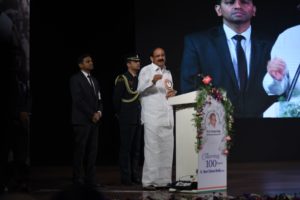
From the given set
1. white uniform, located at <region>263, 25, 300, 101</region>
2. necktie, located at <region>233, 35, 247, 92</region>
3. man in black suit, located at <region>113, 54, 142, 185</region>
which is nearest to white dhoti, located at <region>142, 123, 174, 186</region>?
man in black suit, located at <region>113, 54, 142, 185</region>

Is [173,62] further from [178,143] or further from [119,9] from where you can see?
[178,143]

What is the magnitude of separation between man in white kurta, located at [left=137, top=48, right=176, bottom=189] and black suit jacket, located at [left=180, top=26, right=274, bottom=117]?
3282mm

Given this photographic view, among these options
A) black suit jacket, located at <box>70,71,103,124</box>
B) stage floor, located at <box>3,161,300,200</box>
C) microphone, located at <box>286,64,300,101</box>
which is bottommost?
stage floor, located at <box>3,161,300,200</box>

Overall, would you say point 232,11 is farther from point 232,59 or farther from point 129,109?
point 129,109

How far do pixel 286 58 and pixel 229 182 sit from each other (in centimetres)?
353

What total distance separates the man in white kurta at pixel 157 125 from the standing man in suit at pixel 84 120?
63cm

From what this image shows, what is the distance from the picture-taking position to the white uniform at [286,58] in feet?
31.6

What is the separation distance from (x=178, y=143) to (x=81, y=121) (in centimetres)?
113

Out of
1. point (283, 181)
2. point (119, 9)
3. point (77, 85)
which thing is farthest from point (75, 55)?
point (283, 181)

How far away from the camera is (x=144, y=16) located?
9.30m

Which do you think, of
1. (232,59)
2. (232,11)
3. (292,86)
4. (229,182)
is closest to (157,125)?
(229,182)

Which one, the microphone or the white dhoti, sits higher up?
the microphone

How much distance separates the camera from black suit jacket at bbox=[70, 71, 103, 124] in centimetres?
637

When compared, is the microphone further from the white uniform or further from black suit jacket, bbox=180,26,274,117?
black suit jacket, bbox=180,26,274,117
